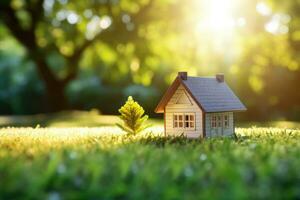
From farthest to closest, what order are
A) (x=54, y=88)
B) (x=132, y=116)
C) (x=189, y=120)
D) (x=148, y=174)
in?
1. (x=54, y=88)
2. (x=132, y=116)
3. (x=189, y=120)
4. (x=148, y=174)

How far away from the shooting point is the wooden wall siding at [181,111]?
55.7 feet

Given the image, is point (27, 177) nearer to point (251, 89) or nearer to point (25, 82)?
point (251, 89)

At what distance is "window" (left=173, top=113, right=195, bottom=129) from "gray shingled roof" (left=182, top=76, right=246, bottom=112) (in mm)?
595

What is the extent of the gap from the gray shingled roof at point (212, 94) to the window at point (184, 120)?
23.4 inches

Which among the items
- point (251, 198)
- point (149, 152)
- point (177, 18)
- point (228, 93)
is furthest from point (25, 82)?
point (251, 198)

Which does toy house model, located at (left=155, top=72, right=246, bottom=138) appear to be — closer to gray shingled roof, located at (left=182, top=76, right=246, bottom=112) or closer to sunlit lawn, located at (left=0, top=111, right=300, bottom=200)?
gray shingled roof, located at (left=182, top=76, right=246, bottom=112)

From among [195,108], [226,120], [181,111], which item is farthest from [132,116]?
[226,120]

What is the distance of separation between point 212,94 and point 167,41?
21597 mm

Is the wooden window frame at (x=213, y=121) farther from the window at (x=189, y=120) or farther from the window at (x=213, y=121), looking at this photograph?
the window at (x=189, y=120)

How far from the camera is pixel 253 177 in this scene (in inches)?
416

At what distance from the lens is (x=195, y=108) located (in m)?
17.0

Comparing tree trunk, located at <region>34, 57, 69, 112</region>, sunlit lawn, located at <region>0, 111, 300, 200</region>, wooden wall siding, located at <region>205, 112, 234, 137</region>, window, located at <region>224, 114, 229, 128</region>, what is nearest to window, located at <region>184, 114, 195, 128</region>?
wooden wall siding, located at <region>205, 112, 234, 137</region>

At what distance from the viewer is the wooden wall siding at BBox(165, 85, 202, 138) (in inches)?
668

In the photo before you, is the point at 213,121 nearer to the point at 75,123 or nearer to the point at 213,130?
the point at 213,130
